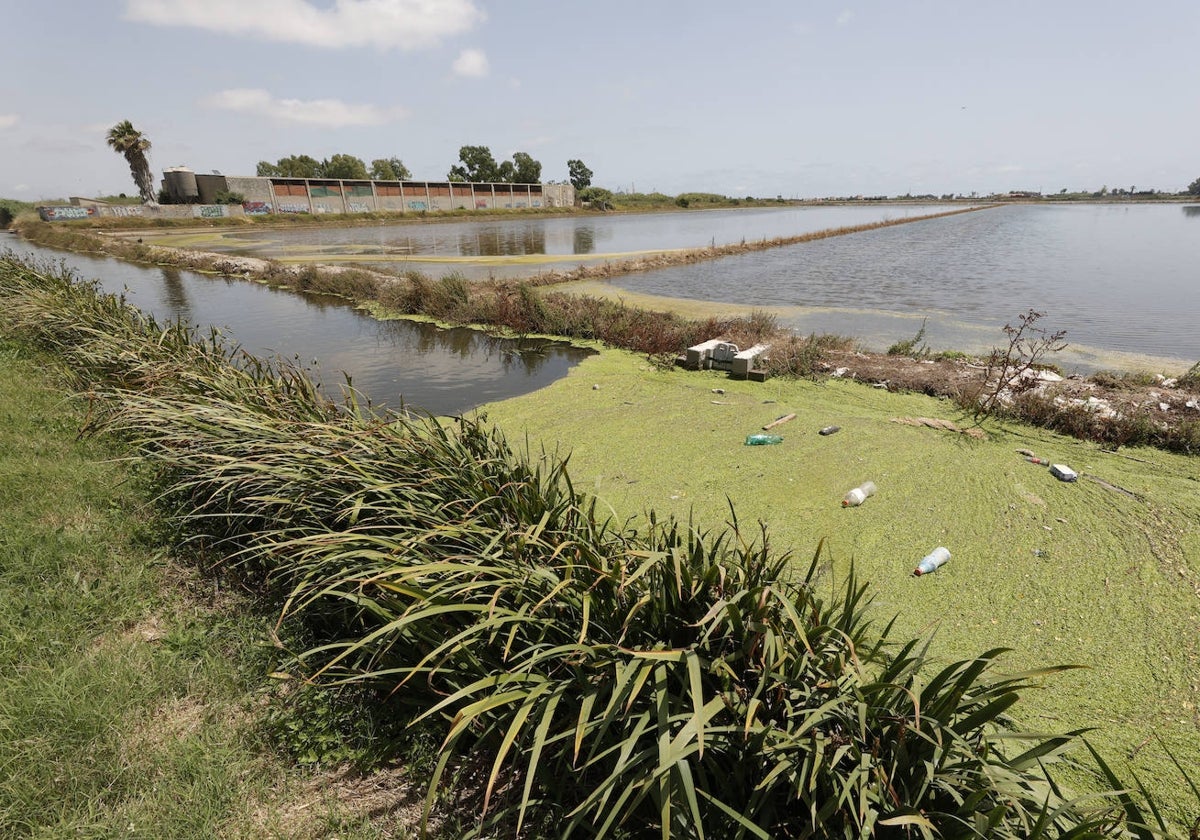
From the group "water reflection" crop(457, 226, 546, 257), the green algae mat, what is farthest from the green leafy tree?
the green algae mat

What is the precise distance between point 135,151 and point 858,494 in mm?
65544

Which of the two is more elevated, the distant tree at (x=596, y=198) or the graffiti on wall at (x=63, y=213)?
the distant tree at (x=596, y=198)

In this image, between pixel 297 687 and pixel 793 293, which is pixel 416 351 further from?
pixel 793 293

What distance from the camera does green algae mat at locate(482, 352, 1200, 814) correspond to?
2.67 meters

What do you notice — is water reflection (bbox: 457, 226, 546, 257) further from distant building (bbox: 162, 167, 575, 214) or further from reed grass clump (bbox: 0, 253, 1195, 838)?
reed grass clump (bbox: 0, 253, 1195, 838)

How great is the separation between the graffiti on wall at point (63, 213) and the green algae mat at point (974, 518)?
5574cm

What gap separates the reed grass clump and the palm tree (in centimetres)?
6065

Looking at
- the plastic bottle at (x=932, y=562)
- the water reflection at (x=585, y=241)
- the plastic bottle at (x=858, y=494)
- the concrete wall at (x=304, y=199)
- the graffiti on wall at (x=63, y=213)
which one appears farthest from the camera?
the concrete wall at (x=304, y=199)

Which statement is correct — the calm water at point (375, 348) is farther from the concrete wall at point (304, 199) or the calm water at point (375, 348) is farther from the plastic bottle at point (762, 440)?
the concrete wall at point (304, 199)

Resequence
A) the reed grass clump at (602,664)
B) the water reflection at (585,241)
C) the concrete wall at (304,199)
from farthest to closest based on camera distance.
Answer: the concrete wall at (304,199) < the water reflection at (585,241) < the reed grass clump at (602,664)

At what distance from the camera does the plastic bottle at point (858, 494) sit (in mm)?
4316

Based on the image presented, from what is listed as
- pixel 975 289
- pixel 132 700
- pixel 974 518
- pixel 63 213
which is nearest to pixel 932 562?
pixel 974 518

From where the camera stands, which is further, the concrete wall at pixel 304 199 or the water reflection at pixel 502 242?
the concrete wall at pixel 304 199

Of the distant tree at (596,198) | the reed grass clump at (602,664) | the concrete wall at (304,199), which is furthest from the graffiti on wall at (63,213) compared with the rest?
the reed grass clump at (602,664)
